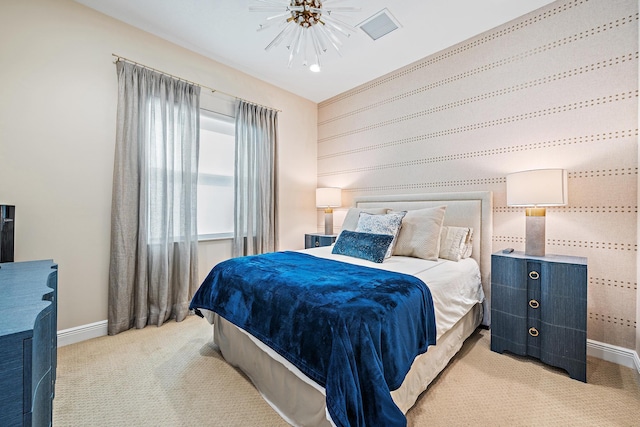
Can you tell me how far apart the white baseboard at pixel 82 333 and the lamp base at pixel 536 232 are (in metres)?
3.70

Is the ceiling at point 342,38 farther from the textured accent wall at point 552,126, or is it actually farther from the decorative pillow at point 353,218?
the decorative pillow at point 353,218

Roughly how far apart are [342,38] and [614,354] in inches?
139

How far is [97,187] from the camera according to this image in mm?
2381

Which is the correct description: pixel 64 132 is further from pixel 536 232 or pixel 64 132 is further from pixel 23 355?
pixel 536 232

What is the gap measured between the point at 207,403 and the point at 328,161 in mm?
3346

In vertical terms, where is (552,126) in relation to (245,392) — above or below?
above

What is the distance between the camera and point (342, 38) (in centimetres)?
272

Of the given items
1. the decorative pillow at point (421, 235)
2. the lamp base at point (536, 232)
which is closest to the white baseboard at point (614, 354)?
the lamp base at point (536, 232)

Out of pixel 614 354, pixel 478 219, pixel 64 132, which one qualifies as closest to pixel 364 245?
pixel 478 219

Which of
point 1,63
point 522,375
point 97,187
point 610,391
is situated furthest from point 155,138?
point 610,391

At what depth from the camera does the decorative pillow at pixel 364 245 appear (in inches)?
88.8

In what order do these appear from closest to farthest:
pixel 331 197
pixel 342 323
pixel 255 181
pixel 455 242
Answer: pixel 342 323
pixel 455 242
pixel 255 181
pixel 331 197

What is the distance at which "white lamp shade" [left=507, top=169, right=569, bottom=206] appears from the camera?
6.43 ft

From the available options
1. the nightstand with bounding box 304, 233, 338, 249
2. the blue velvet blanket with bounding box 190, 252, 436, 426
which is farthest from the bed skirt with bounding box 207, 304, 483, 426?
the nightstand with bounding box 304, 233, 338, 249
